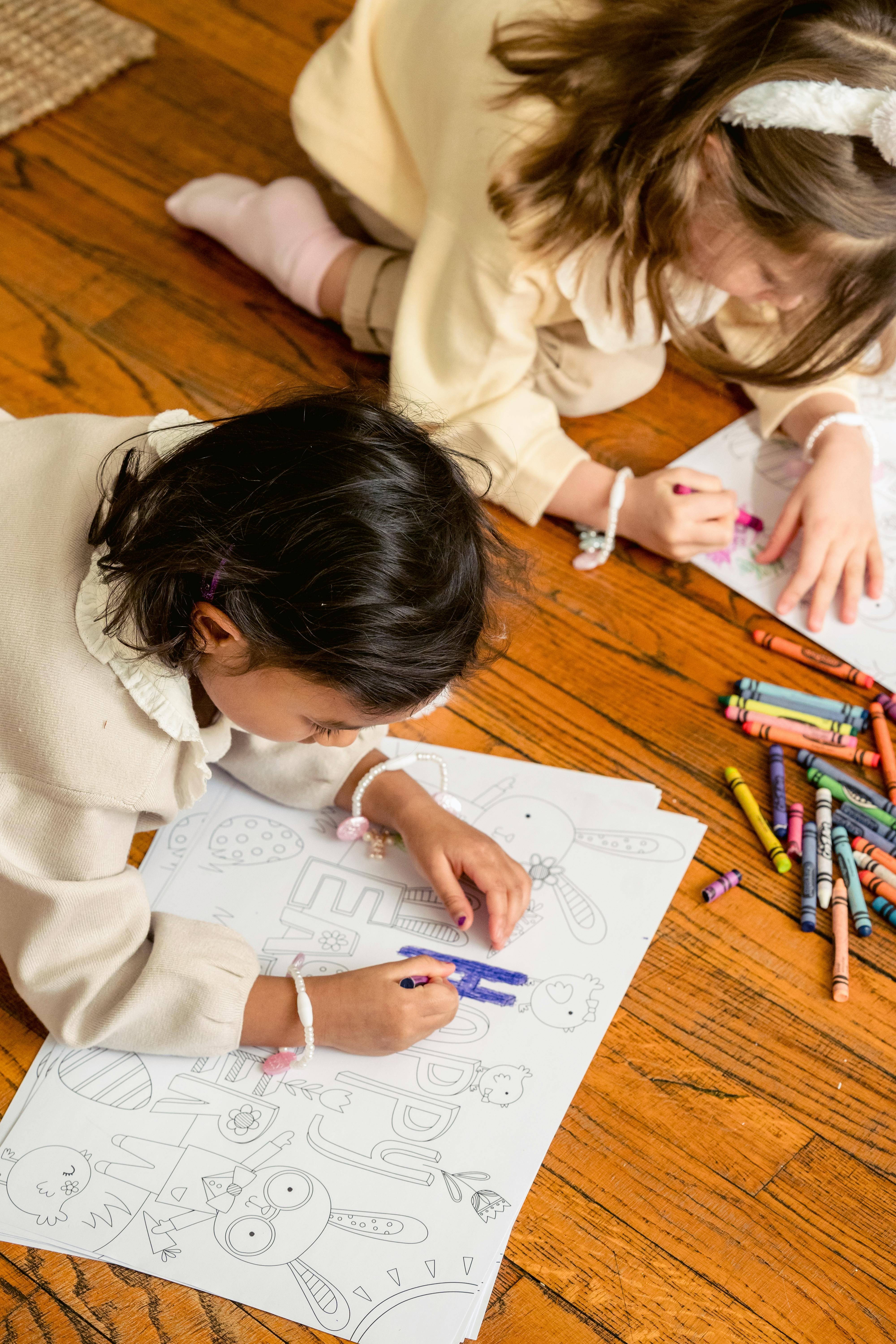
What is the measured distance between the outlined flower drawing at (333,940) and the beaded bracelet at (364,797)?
0.22 ft

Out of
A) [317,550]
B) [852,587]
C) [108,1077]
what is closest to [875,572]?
[852,587]

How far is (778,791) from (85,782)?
0.47 meters

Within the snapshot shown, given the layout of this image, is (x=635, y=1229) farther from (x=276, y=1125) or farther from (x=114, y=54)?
(x=114, y=54)

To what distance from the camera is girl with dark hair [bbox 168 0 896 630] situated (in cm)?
76

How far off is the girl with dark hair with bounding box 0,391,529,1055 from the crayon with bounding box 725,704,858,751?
0.23 metres

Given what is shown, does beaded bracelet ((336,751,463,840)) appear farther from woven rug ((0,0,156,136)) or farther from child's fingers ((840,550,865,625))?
woven rug ((0,0,156,136))

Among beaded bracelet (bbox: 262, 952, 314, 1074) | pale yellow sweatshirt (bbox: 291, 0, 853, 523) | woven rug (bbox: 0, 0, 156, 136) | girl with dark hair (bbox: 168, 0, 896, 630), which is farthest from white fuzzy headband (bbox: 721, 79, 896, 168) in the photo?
Result: woven rug (bbox: 0, 0, 156, 136)

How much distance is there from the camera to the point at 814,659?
2.94 feet

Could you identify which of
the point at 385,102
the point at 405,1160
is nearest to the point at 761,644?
the point at 405,1160

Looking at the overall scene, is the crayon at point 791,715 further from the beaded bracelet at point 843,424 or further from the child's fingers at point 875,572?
the beaded bracelet at point 843,424

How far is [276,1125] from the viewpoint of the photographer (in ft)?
2.24

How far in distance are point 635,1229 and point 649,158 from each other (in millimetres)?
690

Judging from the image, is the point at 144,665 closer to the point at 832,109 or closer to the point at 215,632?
the point at 215,632

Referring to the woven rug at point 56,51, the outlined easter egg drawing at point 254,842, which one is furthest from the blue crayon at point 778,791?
the woven rug at point 56,51
